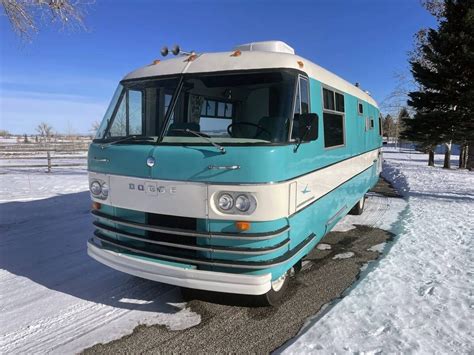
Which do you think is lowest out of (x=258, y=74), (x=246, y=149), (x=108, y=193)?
(x=108, y=193)

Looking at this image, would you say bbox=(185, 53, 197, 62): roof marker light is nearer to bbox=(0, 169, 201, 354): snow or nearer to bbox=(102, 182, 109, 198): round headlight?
bbox=(102, 182, 109, 198): round headlight

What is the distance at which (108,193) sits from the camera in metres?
4.02

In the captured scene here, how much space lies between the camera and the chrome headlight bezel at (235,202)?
332 cm

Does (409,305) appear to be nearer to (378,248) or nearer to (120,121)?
(378,248)

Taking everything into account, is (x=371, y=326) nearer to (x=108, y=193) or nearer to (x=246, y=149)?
(x=246, y=149)

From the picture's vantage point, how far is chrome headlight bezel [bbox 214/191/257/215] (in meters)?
3.32

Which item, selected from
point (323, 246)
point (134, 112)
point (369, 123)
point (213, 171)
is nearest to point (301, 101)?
point (213, 171)

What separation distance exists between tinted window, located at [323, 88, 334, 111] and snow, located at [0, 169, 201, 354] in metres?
3.11

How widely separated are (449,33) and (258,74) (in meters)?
16.7

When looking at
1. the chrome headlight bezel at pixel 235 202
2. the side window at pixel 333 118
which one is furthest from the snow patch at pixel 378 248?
the chrome headlight bezel at pixel 235 202

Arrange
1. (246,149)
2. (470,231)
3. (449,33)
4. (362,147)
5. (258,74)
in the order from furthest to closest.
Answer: (449,33), (362,147), (470,231), (258,74), (246,149)

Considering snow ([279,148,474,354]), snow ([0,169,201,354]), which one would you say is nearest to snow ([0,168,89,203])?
Result: snow ([0,169,201,354])

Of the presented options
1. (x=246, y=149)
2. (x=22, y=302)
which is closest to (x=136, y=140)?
(x=246, y=149)

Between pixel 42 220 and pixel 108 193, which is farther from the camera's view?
pixel 42 220
